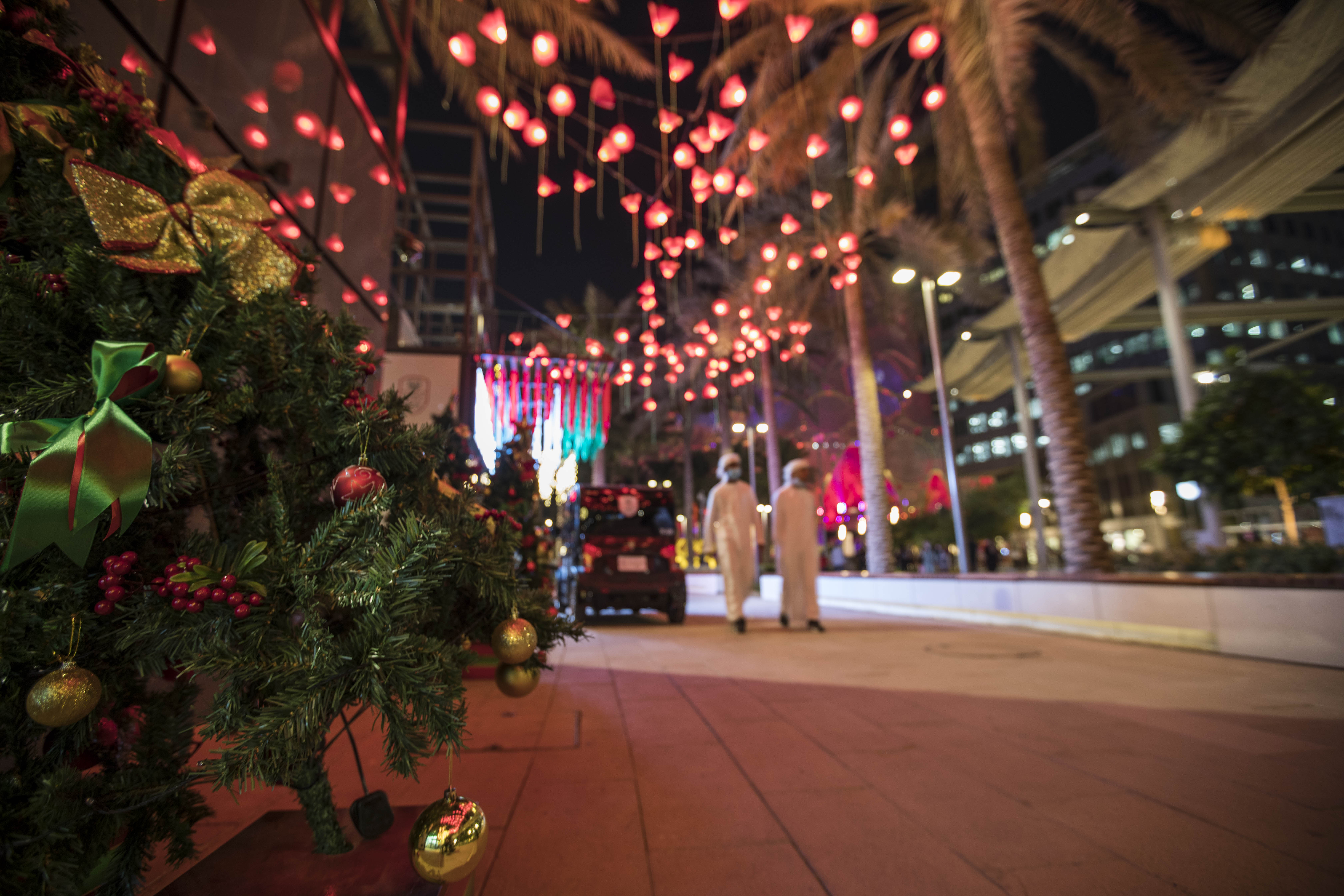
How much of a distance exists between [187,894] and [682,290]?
23.8 meters

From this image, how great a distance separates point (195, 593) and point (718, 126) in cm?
754

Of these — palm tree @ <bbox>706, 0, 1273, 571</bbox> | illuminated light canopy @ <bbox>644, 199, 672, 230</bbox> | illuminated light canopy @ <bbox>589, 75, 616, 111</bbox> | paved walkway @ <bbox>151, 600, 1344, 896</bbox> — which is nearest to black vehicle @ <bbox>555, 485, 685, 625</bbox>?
illuminated light canopy @ <bbox>644, 199, 672, 230</bbox>

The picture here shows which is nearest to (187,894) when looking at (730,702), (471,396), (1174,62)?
(730,702)

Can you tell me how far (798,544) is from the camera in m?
7.64

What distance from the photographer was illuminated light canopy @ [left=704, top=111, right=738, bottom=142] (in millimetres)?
7109

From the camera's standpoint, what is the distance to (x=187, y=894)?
42.1 inches

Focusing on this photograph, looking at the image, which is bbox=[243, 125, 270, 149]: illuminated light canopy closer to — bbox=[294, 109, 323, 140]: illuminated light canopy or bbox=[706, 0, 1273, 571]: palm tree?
bbox=[294, 109, 323, 140]: illuminated light canopy

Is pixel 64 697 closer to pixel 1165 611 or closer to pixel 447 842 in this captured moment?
pixel 447 842

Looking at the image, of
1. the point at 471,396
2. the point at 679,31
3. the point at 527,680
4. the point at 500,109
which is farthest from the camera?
the point at 471,396

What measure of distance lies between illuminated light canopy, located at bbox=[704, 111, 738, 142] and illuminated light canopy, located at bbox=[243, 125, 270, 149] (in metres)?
5.10

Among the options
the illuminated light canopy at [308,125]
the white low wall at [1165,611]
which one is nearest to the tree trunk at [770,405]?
the white low wall at [1165,611]

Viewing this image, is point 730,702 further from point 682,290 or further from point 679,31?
point 682,290

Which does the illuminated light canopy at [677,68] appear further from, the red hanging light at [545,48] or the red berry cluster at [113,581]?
the red berry cluster at [113,581]

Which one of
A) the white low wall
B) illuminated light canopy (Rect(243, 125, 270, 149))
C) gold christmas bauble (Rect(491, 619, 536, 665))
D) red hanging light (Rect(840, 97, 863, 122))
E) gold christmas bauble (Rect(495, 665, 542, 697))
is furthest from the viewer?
red hanging light (Rect(840, 97, 863, 122))
